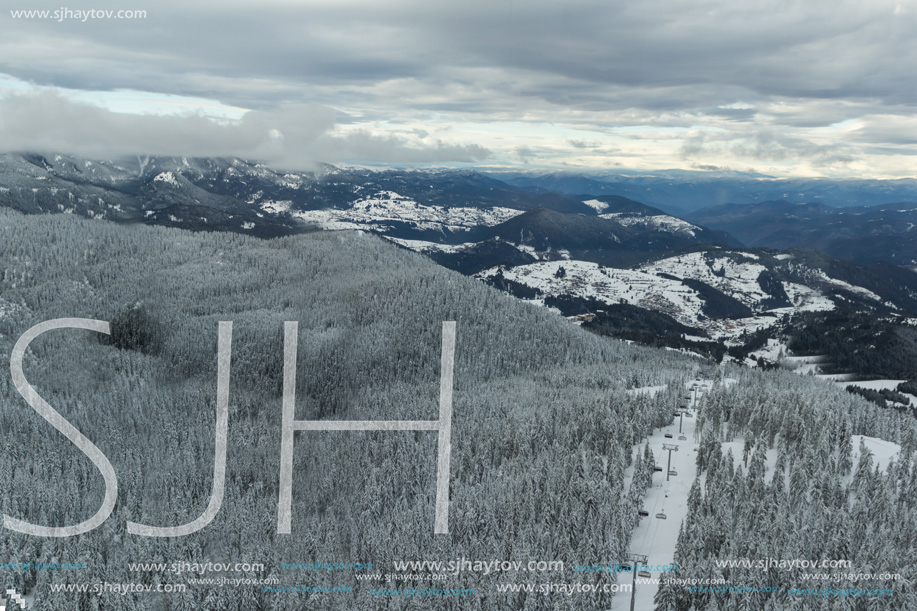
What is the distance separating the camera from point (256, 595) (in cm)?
8081

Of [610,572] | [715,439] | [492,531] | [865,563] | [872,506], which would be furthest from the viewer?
[715,439]

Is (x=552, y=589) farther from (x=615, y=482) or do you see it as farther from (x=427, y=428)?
(x=427, y=428)

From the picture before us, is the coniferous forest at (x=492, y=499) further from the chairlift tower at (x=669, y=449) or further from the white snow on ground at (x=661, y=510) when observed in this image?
the chairlift tower at (x=669, y=449)

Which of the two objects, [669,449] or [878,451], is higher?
[878,451]

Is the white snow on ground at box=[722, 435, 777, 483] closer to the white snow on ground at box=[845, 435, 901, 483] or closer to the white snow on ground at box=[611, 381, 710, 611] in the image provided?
the white snow on ground at box=[611, 381, 710, 611]

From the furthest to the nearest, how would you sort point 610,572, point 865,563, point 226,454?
point 226,454 < point 610,572 < point 865,563

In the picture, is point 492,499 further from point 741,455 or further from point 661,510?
point 741,455

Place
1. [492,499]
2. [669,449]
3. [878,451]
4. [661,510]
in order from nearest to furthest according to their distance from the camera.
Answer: [661,510], [492,499], [878,451], [669,449]

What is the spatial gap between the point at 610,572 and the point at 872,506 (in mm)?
41988

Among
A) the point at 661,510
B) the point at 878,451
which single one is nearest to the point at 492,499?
the point at 661,510

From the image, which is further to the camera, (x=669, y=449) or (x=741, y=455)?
(x=669, y=449)

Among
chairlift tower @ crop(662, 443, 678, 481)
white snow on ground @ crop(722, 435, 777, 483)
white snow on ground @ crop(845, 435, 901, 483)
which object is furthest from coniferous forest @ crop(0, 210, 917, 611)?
chairlift tower @ crop(662, 443, 678, 481)

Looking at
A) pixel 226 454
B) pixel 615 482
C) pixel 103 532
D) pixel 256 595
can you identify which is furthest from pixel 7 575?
pixel 615 482

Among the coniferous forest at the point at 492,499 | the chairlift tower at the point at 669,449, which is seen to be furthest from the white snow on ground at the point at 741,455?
the chairlift tower at the point at 669,449
